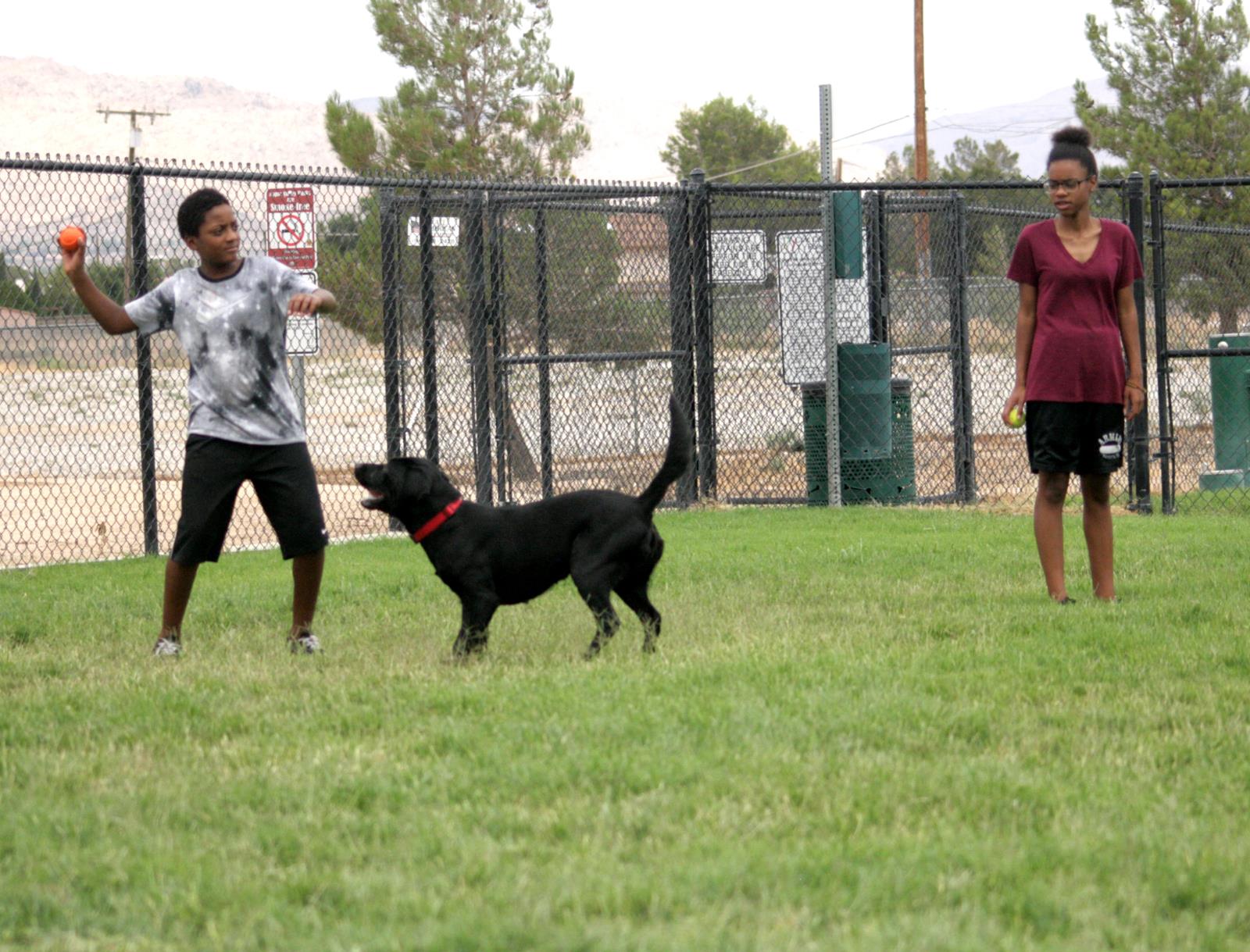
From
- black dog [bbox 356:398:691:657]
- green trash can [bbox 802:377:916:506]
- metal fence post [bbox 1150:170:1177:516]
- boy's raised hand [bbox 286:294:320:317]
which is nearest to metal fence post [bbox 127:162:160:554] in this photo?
boy's raised hand [bbox 286:294:320:317]

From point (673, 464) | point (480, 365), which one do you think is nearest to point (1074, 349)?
point (673, 464)

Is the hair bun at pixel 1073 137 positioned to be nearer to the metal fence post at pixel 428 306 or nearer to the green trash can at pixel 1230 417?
the metal fence post at pixel 428 306

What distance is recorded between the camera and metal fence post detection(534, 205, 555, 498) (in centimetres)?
1138

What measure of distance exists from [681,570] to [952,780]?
14.2 ft

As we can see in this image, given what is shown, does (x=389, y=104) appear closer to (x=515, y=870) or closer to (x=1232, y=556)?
(x=1232, y=556)

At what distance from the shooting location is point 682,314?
1207cm

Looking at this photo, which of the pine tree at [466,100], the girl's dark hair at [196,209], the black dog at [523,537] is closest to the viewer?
the black dog at [523,537]

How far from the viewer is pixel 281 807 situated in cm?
390

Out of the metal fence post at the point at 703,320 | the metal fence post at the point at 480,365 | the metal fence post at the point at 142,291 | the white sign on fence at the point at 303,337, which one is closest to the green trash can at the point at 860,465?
the metal fence post at the point at 703,320

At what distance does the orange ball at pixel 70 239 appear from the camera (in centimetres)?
580

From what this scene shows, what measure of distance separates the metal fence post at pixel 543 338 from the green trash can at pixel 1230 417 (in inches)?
209

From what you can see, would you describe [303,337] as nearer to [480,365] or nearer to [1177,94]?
[480,365]

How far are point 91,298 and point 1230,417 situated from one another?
9.89 meters

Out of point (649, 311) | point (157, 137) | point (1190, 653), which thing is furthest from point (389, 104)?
point (157, 137)
